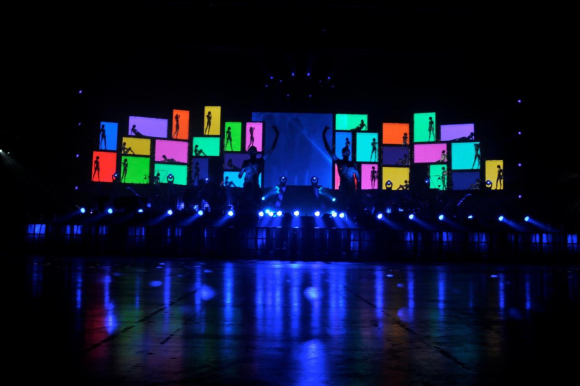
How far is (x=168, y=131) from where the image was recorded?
24.3m

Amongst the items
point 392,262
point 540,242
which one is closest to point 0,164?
point 392,262

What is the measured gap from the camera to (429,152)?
24.0 m

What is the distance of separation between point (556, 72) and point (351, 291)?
491 inches

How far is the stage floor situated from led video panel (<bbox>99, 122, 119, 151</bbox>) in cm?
1534

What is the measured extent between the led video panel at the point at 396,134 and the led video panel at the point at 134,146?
1096 centimetres

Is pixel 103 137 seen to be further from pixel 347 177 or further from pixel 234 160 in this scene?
pixel 347 177

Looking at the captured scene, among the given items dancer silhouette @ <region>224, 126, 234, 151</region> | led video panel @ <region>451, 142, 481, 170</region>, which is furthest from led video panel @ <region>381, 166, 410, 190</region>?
dancer silhouette @ <region>224, 126, 234, 151</region>

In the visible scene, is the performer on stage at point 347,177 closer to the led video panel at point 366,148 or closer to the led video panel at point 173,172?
the led video panel at point 366,148

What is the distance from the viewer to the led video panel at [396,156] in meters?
24.0

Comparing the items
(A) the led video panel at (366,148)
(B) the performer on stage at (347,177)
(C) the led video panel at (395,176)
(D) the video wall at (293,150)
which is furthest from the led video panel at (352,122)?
(B) the performer on stage at (347,177)

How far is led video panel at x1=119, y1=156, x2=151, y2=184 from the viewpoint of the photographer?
911 inches

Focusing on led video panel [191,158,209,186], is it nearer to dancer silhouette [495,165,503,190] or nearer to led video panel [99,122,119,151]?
led video panel [99,122,119,151]

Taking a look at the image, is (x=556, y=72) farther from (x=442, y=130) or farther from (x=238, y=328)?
(x=238, y=328)

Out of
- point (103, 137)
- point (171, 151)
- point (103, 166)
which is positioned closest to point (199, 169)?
point (171, 151)
